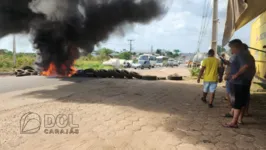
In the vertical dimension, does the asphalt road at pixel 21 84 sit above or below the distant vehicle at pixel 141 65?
below

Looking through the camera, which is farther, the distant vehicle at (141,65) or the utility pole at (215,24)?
the distant vehicle at (141,65)

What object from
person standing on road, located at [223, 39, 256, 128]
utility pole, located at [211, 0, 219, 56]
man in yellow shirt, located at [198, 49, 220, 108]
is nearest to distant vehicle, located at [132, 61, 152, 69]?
utility pole, located at [211, 0, 219, 56]

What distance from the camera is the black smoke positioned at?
1312 centimetres

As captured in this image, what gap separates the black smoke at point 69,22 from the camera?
13.1 meters

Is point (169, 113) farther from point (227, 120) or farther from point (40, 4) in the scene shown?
point (40, 4)

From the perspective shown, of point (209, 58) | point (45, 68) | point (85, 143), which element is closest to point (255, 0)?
point (209, 58)

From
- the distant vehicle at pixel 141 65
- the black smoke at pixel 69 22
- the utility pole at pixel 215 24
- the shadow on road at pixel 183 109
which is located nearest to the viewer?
the shadow on road at pixel 183 109

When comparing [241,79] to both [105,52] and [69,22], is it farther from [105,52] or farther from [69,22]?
[105,52]

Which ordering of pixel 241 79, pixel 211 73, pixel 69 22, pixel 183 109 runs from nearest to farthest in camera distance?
1. pixel 241 79
2. pixel 183 109
3. pixel 211 73
4. pixel 69 22

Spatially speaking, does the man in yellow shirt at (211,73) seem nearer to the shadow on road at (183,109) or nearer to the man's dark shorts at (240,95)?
the shadow on road at (183,109)

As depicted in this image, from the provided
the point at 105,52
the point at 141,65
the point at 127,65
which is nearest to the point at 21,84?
the point at 141,65

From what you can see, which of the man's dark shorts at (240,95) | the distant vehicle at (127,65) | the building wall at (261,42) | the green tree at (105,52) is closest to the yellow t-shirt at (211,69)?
the man's dark shorts at (240,95)

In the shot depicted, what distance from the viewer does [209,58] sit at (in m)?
7.11

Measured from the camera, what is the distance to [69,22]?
538 inches
